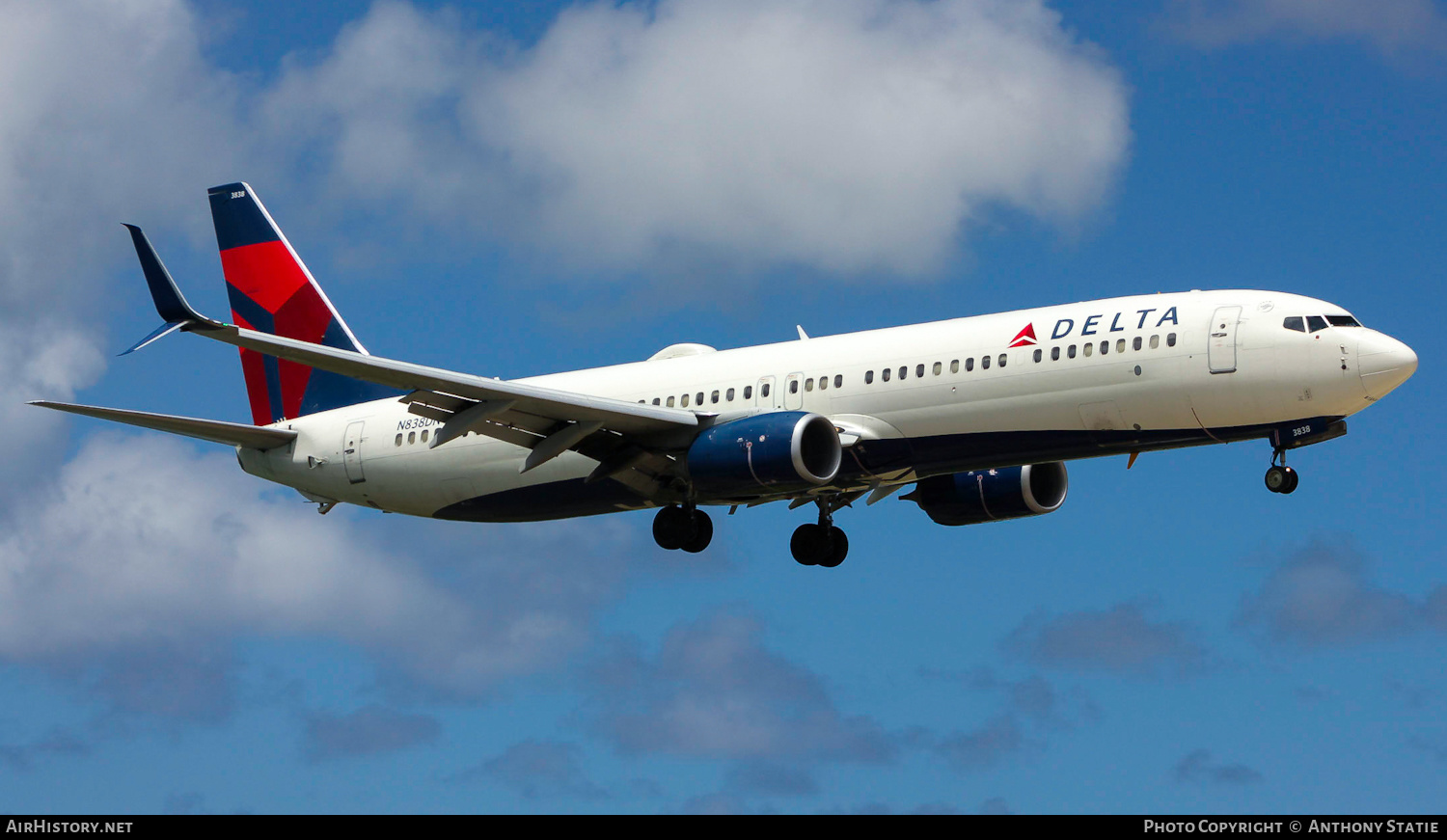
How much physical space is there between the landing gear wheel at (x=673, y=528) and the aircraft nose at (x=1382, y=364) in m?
15.4

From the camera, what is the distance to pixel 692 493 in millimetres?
41812

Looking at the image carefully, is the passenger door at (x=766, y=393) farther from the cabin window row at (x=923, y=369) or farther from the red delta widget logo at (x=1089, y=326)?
the red delta widget logo at (x=1089, y=326)

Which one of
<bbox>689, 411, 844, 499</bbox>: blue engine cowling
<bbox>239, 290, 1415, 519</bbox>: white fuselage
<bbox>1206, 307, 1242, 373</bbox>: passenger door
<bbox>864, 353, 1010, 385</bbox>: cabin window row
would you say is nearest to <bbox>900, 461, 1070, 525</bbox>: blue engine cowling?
<bbox>239, 290, 1415, 519</bbox>: white fuselage

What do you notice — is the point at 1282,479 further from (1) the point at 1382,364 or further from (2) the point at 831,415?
(2) the point at 831,415

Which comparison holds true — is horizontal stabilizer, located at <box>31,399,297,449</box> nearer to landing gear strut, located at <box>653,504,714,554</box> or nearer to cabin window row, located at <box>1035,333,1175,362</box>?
landing gear strut, located at <box>653,504,714,554</box>

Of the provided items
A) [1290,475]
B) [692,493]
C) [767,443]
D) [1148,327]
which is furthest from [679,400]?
[1290,475]

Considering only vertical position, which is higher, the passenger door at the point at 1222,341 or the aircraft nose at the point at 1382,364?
the passenger door at the point at 1222,341

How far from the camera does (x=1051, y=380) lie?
122 ft

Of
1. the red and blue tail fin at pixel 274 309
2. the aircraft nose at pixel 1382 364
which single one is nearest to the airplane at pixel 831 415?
the aircraft nose at pixel 1382 364

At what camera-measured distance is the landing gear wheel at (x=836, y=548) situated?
45.7 metres

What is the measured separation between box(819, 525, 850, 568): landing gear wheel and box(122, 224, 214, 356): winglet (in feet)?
58.1

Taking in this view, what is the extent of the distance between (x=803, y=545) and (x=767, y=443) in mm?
8126

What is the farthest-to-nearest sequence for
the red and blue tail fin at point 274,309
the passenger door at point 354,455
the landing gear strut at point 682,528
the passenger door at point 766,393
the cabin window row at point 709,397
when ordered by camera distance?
1. the red and blue tail fin at point 274,309
2. the passenger door at point 354,455
3. the landing gear strut at point 682,528
4. the cabin window row at point 709,397
5. the passenger door at point 766,393
